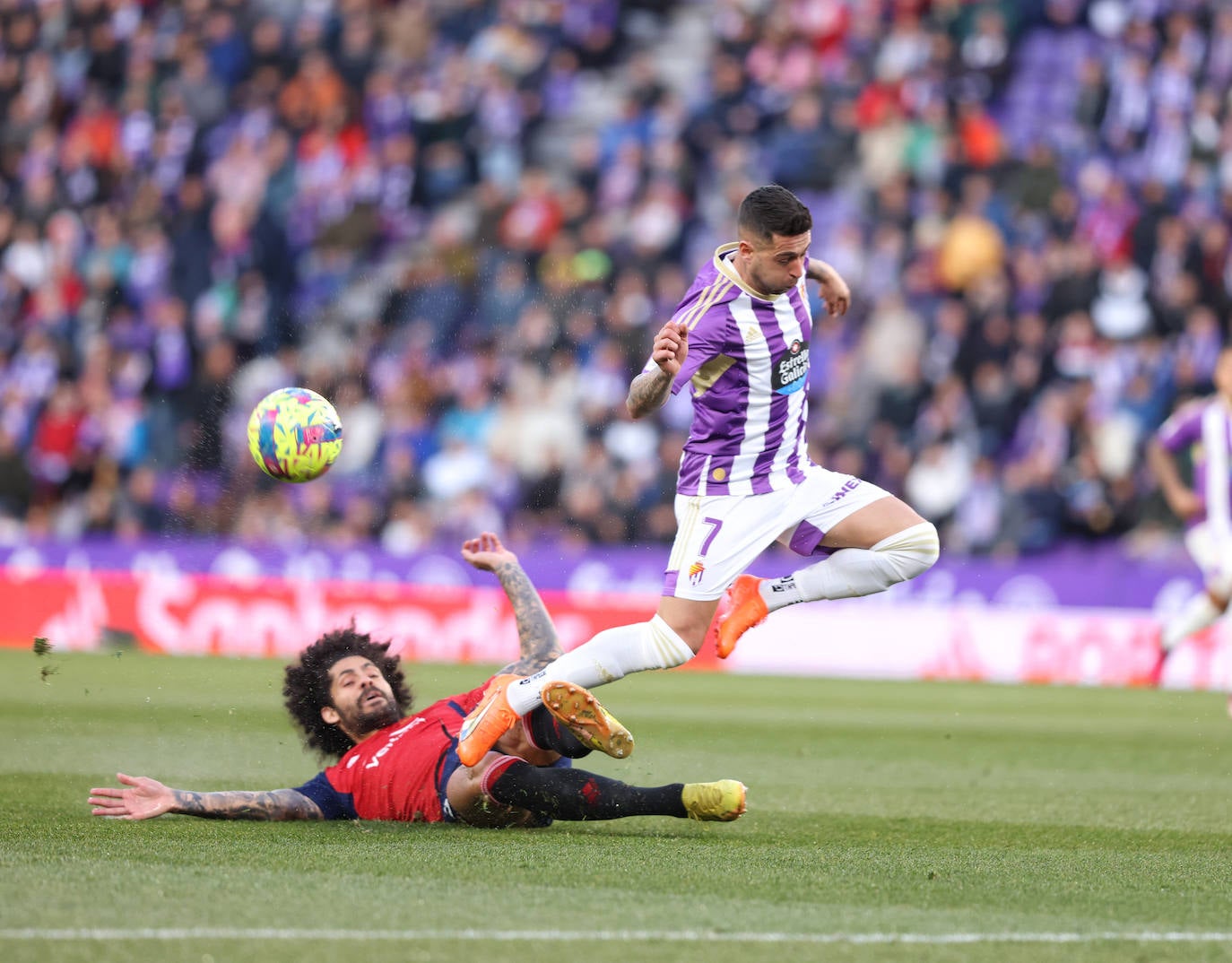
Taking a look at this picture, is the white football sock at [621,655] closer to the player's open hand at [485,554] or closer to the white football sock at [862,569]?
the white football sock at [862,569]

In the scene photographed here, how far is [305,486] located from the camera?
17000 millimetres

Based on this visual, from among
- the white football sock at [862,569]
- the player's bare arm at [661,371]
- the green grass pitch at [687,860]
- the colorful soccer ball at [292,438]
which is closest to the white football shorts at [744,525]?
the white football sock at [862,569]

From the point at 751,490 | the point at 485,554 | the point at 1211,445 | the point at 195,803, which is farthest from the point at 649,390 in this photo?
the point at 1211,445

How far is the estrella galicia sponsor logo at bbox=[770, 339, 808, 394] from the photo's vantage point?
24.2 ft

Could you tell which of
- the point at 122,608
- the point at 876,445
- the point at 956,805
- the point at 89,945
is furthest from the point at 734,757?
the point at 122,608

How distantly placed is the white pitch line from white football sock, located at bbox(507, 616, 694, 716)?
7.71ft

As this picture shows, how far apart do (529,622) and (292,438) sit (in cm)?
134

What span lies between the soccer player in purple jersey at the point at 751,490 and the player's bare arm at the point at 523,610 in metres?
0.35

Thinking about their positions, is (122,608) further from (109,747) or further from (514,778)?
(514,778)

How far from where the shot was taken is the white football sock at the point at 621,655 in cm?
696

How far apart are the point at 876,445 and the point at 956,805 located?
865 cm

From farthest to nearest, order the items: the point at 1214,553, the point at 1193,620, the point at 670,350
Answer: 1. the point at 1193,620
2. the point at 1214,553
3. the point at 670,350

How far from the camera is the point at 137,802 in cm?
656

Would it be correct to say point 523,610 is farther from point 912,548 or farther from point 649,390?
point 912,548
